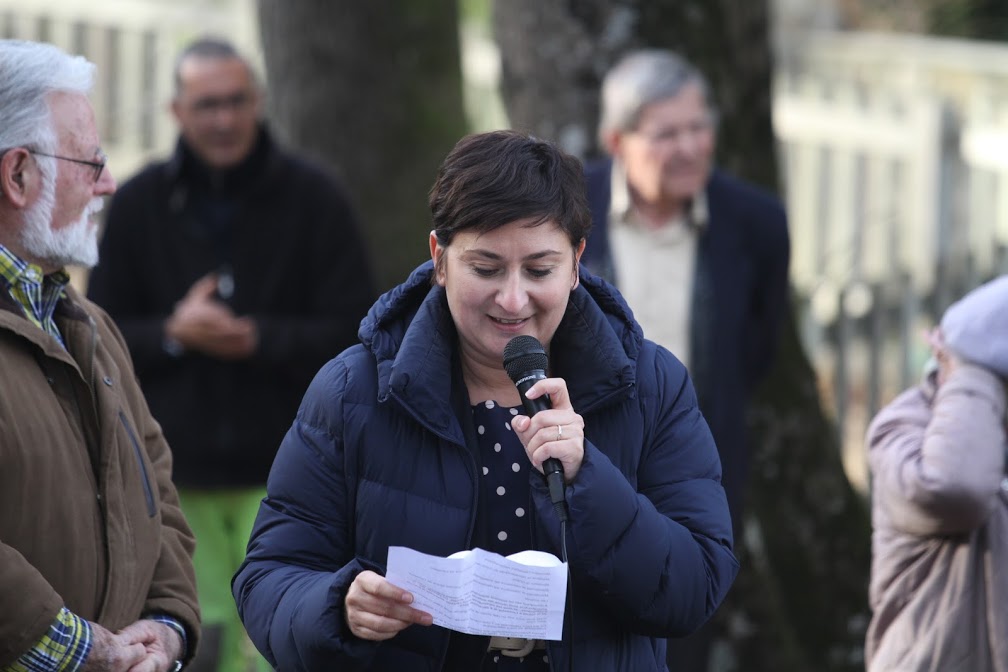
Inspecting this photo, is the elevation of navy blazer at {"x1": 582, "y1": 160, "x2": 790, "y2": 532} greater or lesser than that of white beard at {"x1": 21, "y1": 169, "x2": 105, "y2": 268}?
lesser

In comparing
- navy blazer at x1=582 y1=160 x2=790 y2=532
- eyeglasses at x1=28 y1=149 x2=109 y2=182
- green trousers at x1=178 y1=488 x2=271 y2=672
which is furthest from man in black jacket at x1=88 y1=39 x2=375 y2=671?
eyeglasses at x1=28 y1=149 x2=109 y2=182

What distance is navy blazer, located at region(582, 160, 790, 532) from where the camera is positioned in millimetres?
5590

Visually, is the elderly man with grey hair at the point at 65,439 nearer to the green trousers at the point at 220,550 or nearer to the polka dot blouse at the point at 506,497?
the polka dot blouse at the point at 506,497

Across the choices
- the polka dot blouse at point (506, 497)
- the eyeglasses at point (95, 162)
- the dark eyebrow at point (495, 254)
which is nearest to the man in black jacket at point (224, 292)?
the eyeglasses at point (95, 162)

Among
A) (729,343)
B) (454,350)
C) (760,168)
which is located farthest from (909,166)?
(454,350)

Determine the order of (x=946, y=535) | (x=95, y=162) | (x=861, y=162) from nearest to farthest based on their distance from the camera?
(x=95, y=162)
(x=946, y=535)
(x=861, y=162)

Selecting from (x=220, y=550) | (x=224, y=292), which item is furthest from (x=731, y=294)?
(x=220, y=550)

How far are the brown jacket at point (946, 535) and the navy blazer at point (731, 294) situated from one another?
115 centimetres

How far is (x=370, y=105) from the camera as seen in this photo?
921 cm

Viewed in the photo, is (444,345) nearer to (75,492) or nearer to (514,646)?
(514,646)

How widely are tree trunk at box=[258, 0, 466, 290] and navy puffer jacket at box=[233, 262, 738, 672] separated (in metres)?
5.65

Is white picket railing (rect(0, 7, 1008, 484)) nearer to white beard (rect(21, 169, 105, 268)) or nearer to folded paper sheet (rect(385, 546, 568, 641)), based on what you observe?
white beard (rect(21, 169, 105, 268))

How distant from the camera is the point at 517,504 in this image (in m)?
3.29

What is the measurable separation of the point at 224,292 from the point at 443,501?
2.94m
